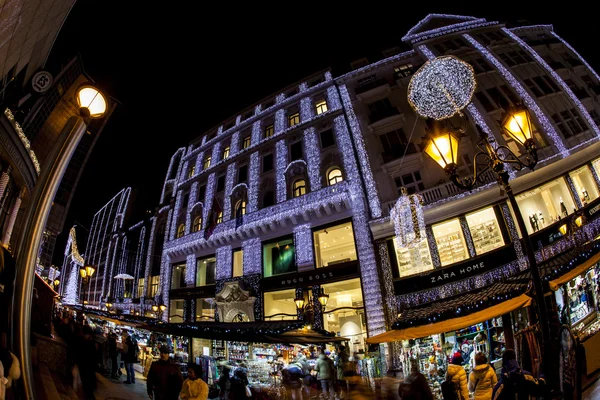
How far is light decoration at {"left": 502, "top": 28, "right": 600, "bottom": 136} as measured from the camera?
1481cm

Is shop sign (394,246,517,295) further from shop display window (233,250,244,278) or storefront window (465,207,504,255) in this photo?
shop display window (233,250,244,278)

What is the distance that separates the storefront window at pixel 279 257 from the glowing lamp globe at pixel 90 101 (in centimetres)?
1509

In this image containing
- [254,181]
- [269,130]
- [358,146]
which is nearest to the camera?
[358,146]

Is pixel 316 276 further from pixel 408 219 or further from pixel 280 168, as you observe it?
pixel 280 168

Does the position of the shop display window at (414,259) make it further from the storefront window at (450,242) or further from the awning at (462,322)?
the awning at (462,322)

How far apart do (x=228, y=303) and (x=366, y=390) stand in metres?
10.6

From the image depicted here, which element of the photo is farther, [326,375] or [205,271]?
[205,271]

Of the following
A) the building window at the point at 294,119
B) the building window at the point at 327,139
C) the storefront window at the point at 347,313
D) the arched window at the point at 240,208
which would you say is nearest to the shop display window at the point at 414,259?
the storefront window at the point at 347,313

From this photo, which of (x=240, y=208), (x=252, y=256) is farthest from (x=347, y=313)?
(x=240, y=208)

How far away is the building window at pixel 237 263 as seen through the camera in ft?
65.7

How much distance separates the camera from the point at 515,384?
434 centimetres

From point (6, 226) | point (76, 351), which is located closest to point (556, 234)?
point (76, 351)

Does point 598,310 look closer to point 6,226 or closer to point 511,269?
point 511,269

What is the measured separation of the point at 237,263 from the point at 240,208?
4246 mm
